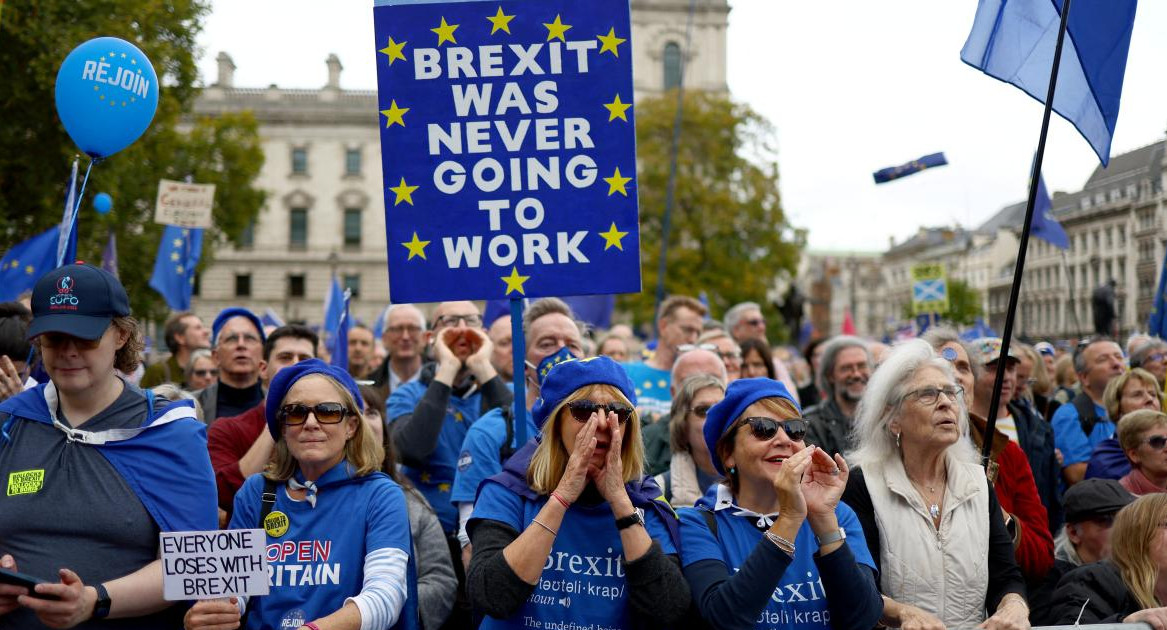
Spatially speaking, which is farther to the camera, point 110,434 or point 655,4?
point 655,4

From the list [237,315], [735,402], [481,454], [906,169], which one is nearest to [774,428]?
[735,402]

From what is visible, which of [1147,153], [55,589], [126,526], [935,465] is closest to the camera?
[55,589]

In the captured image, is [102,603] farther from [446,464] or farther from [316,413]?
[446,464]

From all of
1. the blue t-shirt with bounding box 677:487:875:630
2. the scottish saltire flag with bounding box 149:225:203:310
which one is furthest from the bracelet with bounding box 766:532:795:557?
the scottish saltire flag with bounding box 149:225:203:310

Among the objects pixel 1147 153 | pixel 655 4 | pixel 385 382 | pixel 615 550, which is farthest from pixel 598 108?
pixel 655 4

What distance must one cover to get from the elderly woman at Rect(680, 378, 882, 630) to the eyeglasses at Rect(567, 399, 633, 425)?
42cm

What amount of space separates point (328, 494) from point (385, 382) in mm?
4101

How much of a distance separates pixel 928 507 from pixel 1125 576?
2.49ft

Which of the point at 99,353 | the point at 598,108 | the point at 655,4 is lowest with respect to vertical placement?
the point at 99,353

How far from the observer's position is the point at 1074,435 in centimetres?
710

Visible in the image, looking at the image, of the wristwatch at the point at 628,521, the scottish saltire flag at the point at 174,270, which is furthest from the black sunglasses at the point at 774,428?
the scottish saltire flag at the point at 174,270

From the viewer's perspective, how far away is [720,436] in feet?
12.9

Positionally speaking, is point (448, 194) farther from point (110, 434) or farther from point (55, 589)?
point (55, 589)

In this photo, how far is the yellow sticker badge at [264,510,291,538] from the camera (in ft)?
12.5
